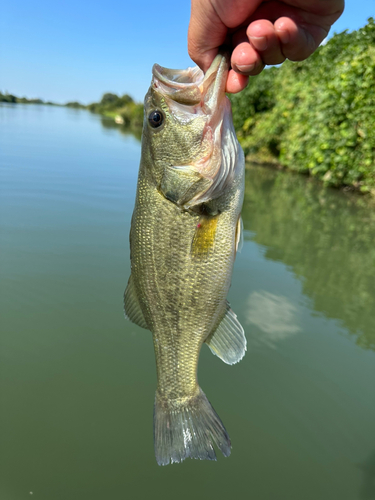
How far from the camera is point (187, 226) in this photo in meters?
1.78

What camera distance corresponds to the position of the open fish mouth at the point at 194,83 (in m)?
1.72

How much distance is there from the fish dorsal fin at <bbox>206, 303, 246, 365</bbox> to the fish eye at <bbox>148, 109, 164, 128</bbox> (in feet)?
3.23

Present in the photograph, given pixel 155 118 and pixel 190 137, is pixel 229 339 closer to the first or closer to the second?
pixel 190 137

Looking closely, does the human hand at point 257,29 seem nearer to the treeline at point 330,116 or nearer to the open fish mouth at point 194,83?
the open fish mouth at point 194,83

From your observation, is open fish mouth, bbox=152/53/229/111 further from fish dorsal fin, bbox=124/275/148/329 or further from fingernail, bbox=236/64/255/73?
fish dorsal fin, bbox=124/275/148/329

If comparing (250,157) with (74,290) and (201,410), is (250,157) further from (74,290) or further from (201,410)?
(201,410)

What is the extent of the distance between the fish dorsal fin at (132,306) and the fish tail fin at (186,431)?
0.41 metres

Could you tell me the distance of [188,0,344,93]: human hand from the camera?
5.08ft

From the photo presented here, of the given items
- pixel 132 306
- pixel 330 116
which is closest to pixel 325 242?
pixel 132 306

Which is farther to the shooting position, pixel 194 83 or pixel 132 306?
pixel 132 306

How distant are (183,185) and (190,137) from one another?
0.24 m

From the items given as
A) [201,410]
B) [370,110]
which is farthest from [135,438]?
[370,110]

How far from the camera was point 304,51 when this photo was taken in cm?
166

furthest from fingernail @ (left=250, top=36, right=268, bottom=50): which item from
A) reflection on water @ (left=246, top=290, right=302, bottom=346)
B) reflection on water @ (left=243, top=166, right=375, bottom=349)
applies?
reflection on water @ (left=243, top=166, right=375, bottom=349)
